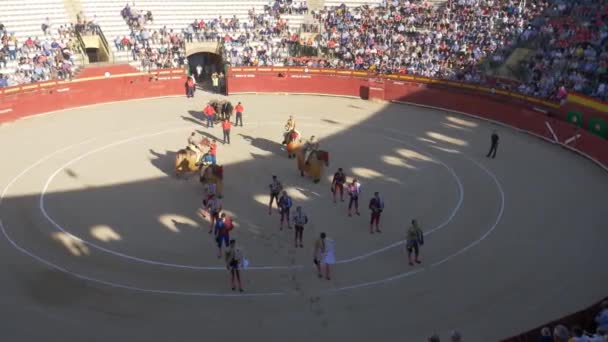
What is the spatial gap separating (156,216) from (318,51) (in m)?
23.5

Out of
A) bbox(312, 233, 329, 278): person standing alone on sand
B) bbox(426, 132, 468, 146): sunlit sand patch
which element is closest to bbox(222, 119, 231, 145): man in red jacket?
bbox(426, 132, 468, 146): sunlit sand patch

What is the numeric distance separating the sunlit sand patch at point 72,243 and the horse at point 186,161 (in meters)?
5.04

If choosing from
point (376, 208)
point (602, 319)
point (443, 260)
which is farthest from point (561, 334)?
point (376, 208)

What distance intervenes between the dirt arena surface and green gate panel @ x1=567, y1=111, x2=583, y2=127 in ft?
5.90

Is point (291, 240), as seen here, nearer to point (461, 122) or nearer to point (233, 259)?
point (233, 259)

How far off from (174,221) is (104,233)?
2.03 meters

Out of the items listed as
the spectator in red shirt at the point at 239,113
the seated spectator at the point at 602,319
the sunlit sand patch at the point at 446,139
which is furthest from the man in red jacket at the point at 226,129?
the seated spectator at the point at 602,319

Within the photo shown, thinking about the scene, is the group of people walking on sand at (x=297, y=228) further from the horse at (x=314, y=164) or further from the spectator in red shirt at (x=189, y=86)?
the spectator in red shirt at (x=189, y=86)

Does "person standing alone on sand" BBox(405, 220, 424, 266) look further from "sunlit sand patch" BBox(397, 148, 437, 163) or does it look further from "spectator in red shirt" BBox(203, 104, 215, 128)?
"spectator in red shirt" BBox(203, 104, 215, 128)

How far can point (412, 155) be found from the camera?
23703 millimetres

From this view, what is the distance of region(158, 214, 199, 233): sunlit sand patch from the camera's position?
683 inches

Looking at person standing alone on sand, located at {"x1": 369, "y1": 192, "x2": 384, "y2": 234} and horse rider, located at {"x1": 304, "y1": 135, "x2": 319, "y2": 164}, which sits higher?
horse rider, located at {"x1": 304, "y1": 135, "x2": 319, "y2": 164}

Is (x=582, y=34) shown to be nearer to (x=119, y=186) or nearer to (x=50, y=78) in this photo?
(x=119, y=186)

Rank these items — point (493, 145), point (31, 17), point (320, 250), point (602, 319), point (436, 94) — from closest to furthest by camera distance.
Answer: point (602, 319), point (320, 250), point (493, 145), point (436, 94), point (31, 17)
